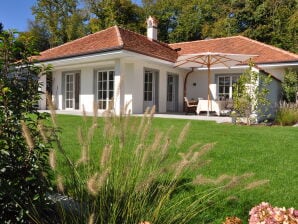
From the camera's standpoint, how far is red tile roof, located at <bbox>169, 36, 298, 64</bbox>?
50.4 feet

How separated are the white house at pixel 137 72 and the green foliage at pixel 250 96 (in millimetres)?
1587

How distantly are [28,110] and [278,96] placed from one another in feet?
47.6

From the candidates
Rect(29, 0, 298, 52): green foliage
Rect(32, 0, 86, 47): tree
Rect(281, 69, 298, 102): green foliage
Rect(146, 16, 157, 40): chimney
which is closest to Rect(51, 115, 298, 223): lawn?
Rect(281, 69, 298, 102): green foliage

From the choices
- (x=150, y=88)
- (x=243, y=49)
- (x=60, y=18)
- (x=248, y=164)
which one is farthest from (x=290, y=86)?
(x=60, y=18)

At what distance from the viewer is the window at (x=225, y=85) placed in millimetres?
16578

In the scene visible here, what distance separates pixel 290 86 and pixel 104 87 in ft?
28.8

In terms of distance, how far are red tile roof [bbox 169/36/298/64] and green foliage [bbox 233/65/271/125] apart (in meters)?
4.19

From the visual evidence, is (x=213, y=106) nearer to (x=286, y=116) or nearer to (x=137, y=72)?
(x=286, y=116)

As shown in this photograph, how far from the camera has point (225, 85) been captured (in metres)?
16.9

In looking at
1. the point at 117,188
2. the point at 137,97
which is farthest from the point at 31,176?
the point at 137,97

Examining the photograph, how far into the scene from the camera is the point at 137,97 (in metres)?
14.4

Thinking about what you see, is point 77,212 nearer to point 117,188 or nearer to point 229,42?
point 117,188

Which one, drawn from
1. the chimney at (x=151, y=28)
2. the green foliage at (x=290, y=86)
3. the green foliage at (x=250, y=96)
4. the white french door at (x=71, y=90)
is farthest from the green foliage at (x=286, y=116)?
the white french door at (x=71, y=90)

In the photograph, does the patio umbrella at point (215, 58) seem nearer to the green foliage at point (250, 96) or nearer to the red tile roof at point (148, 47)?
the red tile roof at point (148, 47)
